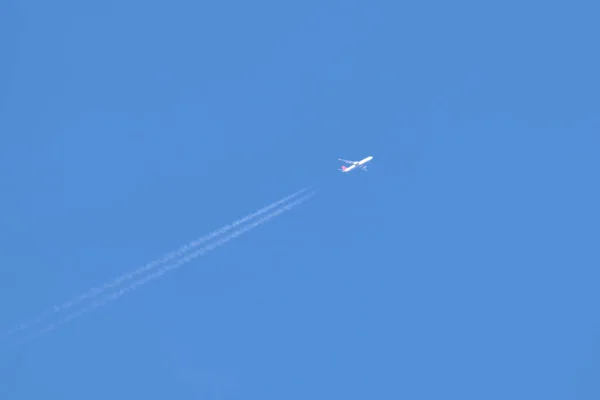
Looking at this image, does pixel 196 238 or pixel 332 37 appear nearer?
pixel 196 238

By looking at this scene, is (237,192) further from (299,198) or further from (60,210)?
(60,210)

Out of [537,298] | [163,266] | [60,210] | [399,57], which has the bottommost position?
[537,298]

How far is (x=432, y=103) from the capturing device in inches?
3403

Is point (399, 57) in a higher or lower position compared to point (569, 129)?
higher

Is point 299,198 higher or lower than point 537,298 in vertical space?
higher

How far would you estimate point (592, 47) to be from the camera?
87750 mm

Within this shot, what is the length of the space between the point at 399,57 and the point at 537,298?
2132 cm

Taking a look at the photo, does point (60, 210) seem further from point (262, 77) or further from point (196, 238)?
point (262, 77)

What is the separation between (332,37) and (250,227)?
16647mm

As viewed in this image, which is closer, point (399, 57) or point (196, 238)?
point (196, 238)

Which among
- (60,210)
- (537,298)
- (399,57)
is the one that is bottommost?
(537,298)

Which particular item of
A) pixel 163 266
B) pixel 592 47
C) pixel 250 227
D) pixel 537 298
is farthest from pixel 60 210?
pixel 592 47

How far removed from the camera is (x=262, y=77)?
285 feet

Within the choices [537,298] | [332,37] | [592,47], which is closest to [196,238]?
[332,37]
